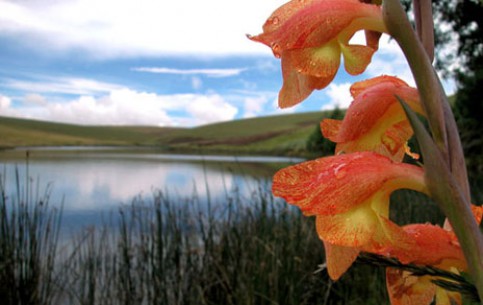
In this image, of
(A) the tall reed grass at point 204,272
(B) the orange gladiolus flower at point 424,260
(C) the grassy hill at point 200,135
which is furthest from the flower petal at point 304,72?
(C) the grassy hill at point 200,135

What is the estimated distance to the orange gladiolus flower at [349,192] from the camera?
42 centimetres

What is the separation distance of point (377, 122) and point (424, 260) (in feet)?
0.58

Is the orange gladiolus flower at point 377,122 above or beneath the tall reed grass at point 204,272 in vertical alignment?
above

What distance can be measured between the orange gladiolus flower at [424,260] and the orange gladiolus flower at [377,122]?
0.11 m

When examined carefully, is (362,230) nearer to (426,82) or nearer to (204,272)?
(426,82)

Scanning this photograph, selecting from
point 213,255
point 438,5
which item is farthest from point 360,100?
point 438,5

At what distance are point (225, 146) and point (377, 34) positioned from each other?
53342mm

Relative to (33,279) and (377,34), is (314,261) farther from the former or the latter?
(377,34)

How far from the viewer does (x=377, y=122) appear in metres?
0.52

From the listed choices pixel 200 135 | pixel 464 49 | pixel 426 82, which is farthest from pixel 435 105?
pixel 200 135

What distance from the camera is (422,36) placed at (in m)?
0.45

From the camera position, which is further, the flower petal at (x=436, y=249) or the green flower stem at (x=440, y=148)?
the flower petal at (x=436, y=249)

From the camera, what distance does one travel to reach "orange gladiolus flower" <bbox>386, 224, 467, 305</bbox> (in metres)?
0.50

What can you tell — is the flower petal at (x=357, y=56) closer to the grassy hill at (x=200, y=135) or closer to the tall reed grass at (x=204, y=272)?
the tall reed grass at (x=204, y=272)
